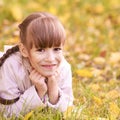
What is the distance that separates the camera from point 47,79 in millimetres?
3297

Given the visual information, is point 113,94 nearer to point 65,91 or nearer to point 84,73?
point 65,91

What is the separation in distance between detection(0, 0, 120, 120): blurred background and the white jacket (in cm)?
28

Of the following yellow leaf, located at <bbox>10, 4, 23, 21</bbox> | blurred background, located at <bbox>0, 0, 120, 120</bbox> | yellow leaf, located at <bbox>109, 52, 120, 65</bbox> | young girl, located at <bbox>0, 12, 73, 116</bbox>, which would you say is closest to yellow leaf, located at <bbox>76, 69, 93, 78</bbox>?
blurred background, located at <bbox>0, 0, 120, 120</bbox>

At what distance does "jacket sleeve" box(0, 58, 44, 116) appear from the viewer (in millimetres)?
3264

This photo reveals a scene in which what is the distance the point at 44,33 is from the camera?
10.3ft

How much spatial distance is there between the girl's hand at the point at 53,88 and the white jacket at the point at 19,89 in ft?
0.11

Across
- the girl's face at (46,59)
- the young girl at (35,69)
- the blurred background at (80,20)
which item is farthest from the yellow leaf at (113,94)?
the blurred background at (80,20)

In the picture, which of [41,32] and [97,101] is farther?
[97,101]

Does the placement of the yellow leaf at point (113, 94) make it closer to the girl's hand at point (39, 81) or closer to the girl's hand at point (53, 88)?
the girl's hand at point (53, 88)

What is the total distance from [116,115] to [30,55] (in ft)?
2.14

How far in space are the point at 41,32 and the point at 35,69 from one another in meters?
0.25

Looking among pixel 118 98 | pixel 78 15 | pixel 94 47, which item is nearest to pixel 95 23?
pixel 78 15

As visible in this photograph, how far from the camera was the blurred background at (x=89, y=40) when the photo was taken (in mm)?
3713

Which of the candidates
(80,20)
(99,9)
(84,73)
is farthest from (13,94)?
(99,9)
